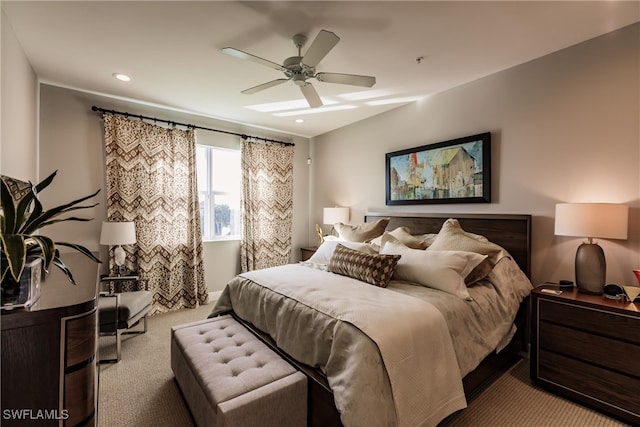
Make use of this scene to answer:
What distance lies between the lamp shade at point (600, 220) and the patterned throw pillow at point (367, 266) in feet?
4.37

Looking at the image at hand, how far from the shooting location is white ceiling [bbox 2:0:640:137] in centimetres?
197

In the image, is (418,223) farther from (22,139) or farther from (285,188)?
(22,139)

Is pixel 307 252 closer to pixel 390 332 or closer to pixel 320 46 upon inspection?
pixel 390 332

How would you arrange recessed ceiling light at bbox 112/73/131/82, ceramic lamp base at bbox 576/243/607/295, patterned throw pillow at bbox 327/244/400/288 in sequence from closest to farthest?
1. ceramic lamp base at bbox 576/243/607/295
2. patterned throw pillow at bbox 327/244/400/288
3. recessed ceiling light at bbox 112/73/131/82

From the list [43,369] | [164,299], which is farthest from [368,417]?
[164,299]

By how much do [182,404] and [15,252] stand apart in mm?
1588

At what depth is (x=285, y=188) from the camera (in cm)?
503

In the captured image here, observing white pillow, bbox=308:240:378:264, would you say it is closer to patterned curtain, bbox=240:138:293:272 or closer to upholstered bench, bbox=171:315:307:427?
upholstered bench, bbox=171:315:307:427

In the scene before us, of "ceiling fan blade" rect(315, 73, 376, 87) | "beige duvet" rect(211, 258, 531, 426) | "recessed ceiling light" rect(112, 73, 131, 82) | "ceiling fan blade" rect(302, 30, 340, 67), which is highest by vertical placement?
"recessed ceiling light" rect(112, 73, 131, 82)

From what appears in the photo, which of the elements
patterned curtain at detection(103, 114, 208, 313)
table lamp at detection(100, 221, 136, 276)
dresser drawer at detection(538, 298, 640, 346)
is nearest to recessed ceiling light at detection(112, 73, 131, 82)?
patterned curtain at detection(103, 114, 208, 313)

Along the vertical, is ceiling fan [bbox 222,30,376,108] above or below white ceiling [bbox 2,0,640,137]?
below

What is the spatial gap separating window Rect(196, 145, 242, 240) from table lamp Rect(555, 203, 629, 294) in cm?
407

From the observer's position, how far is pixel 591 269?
2158mm

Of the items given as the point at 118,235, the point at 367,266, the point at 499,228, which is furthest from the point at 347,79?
the point at 118,235
